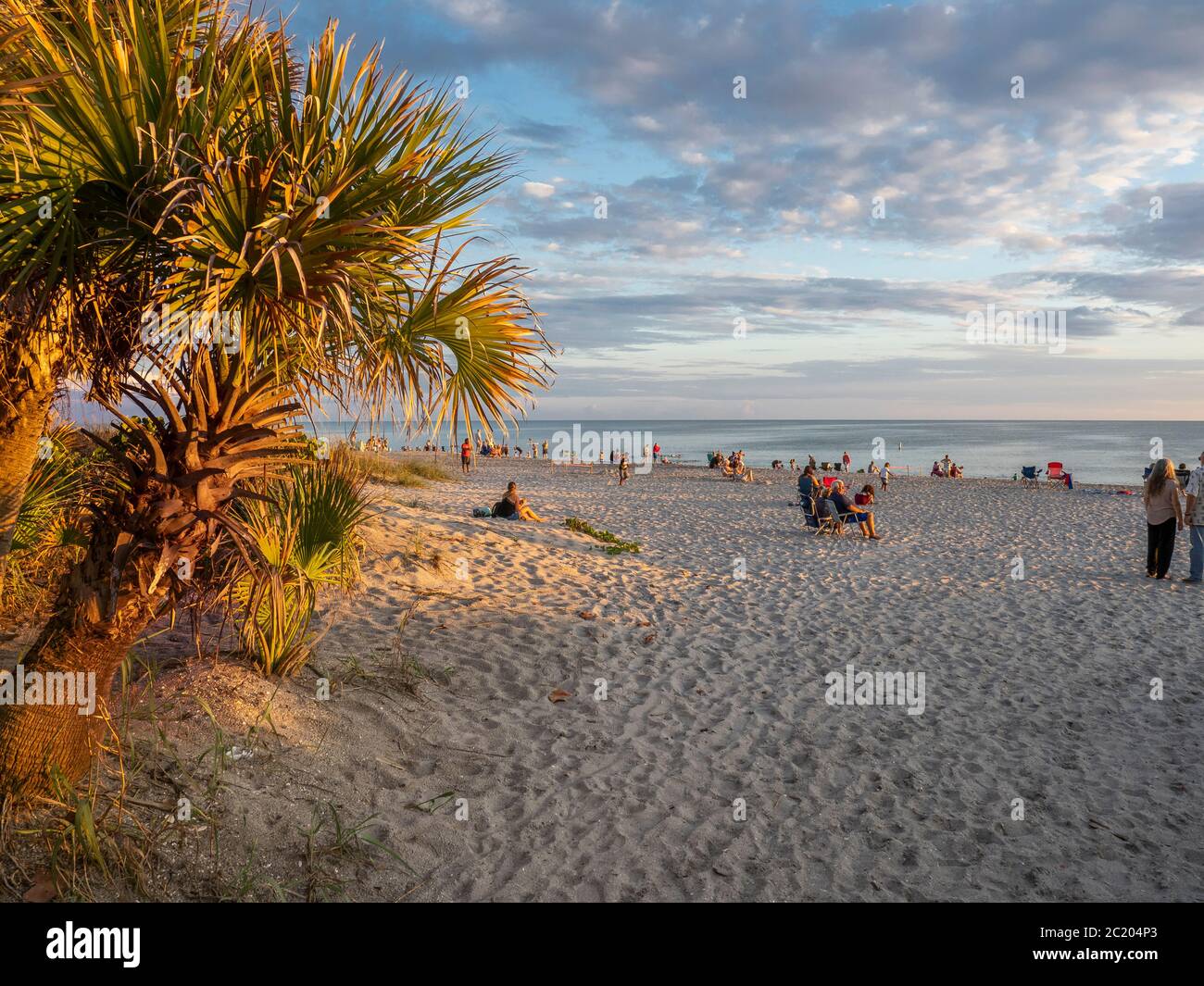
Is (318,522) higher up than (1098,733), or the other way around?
(318,522)

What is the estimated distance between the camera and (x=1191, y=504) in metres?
10.5

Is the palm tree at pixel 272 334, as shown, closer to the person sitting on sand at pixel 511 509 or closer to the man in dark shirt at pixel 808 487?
the person sitting on sand at pixel 511 509

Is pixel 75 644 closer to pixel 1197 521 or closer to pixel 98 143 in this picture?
pixel 98 143

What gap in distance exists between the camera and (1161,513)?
10.7 m

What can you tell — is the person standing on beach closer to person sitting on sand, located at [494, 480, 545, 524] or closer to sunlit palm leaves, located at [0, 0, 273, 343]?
person sitting on sand, located at [494, 480, 545, 524]

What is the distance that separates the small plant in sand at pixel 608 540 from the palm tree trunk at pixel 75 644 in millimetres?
8839

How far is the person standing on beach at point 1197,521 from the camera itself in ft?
34.3

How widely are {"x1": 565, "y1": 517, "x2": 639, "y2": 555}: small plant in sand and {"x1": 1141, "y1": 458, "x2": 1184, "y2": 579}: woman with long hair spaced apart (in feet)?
25.1

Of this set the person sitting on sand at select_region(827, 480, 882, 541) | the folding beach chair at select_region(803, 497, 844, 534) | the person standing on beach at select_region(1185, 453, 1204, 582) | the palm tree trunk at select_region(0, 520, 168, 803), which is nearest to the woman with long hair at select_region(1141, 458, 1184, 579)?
the person standing on beach at select_region(1185, 453, 1204, 582)

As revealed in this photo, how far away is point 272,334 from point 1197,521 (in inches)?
486

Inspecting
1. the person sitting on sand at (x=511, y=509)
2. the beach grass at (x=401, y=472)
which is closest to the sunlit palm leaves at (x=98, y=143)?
the person sitting on sand at (x=511, y=509)
